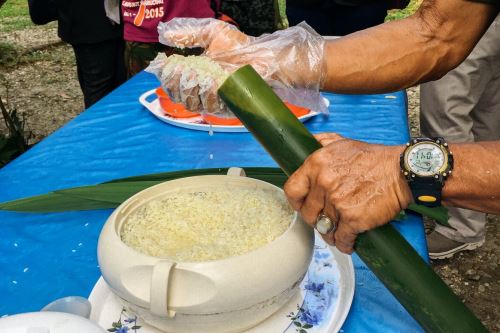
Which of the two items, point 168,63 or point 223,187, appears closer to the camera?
point 223,187

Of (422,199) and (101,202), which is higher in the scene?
(422,199)

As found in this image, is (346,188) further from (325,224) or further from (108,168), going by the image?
(108,168)

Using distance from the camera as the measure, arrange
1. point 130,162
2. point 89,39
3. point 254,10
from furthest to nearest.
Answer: point 254,10 < point 89,39 < point 130,162

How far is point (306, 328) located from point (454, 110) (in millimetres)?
1586

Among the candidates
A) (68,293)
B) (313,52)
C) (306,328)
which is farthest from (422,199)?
(68,293)

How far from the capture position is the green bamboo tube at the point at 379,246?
71cm

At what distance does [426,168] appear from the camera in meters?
0.80

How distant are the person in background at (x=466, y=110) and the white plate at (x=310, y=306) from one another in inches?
54.5

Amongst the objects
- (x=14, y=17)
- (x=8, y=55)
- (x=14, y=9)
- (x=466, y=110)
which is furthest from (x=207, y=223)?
(x=14, y=9)

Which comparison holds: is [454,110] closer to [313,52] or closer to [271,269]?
[313,52]

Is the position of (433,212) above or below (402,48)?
below

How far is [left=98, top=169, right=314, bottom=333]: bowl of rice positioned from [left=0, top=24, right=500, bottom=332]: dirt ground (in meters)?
1.47

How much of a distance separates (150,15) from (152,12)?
18 mm

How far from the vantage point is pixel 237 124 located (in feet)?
4.99
